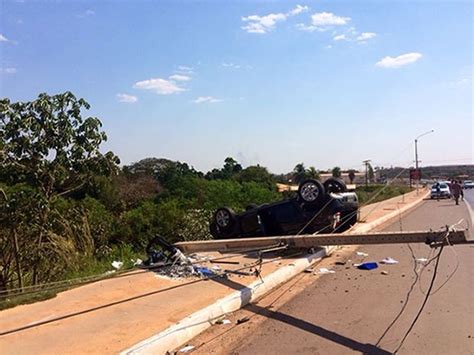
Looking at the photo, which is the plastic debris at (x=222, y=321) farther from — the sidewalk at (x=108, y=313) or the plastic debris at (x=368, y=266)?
the plastic debris at (x=368, y=266)

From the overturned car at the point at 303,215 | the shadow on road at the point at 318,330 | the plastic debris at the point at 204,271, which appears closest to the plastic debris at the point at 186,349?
the shadow on road at the point at 318,330

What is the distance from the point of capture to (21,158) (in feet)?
28.9

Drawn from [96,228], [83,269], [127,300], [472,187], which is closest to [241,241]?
[127,300]

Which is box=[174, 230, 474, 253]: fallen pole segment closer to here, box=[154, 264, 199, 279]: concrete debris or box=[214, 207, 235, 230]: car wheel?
box=[154, 264, 199, 279]: concrete debris

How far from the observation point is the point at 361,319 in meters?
6.90

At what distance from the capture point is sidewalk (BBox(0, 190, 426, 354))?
5.66 metres

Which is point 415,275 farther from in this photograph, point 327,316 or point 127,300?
point 127,300

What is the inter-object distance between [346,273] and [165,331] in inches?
208

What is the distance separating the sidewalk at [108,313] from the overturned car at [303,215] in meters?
3.11

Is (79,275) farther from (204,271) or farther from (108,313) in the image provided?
(108,313)

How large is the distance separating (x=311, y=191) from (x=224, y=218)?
242 cm

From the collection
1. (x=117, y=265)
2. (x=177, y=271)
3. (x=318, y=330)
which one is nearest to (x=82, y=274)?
(x=117, y=265)

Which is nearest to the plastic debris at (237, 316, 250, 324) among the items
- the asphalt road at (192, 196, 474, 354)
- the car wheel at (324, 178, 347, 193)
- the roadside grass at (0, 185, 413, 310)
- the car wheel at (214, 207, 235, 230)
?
the asphalt road at (192, 196, 474, 354)

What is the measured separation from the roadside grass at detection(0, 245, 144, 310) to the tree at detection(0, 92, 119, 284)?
0.70 meters
